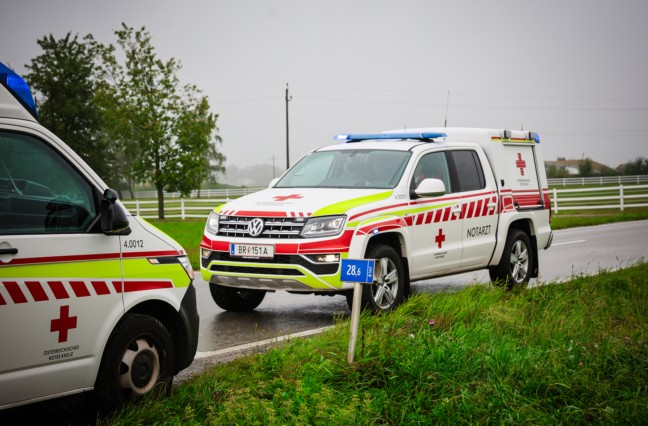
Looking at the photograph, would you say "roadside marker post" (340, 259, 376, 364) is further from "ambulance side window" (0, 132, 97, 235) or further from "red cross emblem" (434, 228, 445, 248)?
"red cross emblem" (434, 228, 445, 248)

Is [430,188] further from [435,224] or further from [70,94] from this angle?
[70,94]

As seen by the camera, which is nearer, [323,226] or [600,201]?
[323,226]

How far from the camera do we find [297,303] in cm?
1112

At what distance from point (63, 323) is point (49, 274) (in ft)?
0.99

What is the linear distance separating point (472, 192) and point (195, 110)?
110ft

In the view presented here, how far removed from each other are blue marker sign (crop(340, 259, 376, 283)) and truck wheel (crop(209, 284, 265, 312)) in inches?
148

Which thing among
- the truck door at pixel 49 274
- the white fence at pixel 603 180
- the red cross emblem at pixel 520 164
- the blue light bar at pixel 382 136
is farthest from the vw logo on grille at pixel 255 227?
the white fence at pixel 603 180

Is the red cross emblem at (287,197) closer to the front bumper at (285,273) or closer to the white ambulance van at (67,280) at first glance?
the front bumper at (285,273)

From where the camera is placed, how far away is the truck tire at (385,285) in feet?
29.7

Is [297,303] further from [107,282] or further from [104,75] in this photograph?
[104,75]

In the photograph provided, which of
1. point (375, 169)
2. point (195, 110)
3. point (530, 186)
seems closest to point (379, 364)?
point (375, 169)

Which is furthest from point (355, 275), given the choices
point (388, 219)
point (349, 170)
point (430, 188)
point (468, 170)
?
point (468, 170)

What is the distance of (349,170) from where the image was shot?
10453mm

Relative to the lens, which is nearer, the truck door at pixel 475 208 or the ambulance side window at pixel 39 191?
the ambulance side window at pixel 39 191
